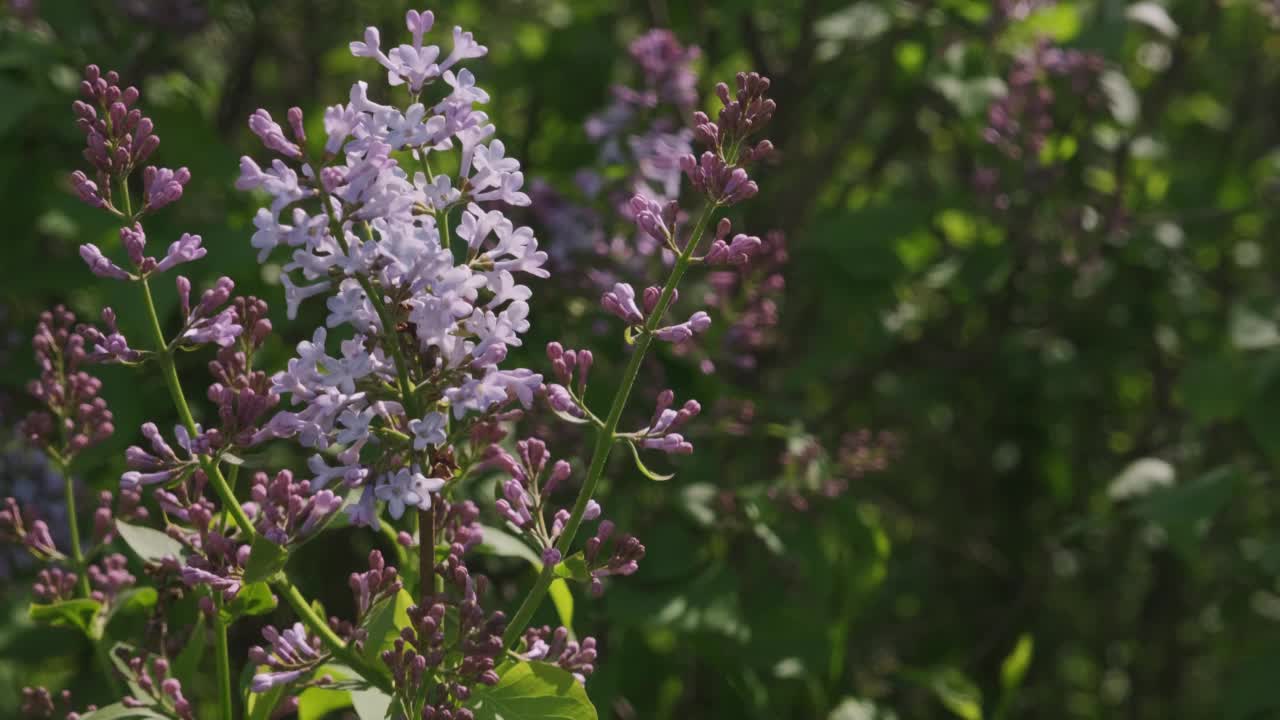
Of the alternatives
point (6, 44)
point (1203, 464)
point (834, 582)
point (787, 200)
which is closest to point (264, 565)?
point (834, 582)

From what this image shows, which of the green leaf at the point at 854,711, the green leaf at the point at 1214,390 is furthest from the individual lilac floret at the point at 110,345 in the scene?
the green leaf at the point at 1214,390

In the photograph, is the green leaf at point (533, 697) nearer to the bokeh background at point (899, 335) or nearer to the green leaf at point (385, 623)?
the green leaf at point (385, 623)

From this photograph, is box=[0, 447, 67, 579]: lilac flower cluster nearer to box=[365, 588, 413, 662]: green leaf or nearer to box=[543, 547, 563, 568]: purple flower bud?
box=[365, 588, 413, 662]: green leaf

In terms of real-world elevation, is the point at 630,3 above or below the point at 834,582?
above

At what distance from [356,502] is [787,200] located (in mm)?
1994

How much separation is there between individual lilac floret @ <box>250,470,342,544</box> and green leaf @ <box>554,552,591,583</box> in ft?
0.76

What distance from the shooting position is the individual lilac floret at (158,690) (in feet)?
5.12

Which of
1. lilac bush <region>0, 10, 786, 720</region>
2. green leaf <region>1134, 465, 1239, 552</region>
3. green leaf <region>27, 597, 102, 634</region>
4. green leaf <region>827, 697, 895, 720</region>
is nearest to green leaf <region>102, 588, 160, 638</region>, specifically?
green leaf <region>27, 597, 102, 634</region>

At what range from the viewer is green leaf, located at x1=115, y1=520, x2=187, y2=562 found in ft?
5.45

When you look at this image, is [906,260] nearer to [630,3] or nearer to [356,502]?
[630,3]

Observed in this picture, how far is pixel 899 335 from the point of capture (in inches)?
136

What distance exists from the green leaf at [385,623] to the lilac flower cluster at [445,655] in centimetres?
2

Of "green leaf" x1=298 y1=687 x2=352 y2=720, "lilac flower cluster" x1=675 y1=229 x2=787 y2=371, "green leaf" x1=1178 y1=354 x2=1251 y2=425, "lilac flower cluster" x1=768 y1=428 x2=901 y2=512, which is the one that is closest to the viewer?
"green leaf" x1=298 y1=687 x2=352 y2=720

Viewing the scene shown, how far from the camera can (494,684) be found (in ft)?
4.72
